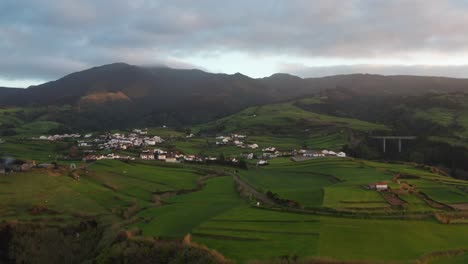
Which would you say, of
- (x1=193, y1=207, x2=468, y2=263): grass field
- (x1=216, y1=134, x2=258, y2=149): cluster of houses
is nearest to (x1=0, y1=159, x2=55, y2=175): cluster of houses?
(x1=193, y1=207, x2=468, y2=263): grass field

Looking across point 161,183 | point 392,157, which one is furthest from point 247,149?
point 161,183

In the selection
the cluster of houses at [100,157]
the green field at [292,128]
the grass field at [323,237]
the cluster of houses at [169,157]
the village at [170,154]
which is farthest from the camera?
the green field at [292,128]

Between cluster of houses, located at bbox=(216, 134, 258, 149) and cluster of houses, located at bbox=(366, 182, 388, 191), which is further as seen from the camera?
cluster of houses, located at bbox=(216, 134, 258, 149)

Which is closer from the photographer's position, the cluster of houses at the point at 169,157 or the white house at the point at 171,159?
the white house at the point at 171,159

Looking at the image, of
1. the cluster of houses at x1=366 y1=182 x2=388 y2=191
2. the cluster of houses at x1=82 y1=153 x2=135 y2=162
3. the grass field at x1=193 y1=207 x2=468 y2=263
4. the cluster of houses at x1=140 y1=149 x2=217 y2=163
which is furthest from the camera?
the cluster of houses at x1=140 y1=149 x2=217 y2=163

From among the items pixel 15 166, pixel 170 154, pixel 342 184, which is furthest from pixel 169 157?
pixel 342 184

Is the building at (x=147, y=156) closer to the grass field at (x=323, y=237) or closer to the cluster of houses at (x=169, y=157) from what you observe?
the cluster of houses at (x=169, y=157)

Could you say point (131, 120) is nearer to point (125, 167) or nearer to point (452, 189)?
point (125, 167)

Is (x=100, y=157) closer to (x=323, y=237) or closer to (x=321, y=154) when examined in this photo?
(x=321, y=154)

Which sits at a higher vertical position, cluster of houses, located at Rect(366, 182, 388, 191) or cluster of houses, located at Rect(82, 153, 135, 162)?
cluster of houses, located at Rect(366, 182, 388, 191)

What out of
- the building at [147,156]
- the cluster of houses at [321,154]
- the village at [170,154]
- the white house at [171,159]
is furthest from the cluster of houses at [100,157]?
the cluster of houses at [321,154]

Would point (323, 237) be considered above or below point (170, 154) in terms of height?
above

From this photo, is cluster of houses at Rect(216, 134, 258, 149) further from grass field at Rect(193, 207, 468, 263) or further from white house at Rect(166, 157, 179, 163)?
grass field at Rect(193, 207, 468, 263)
